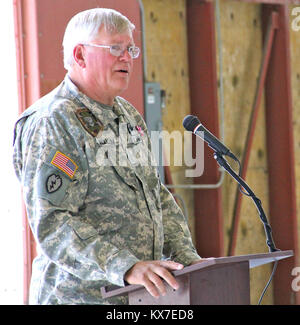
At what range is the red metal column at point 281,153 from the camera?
489 cm

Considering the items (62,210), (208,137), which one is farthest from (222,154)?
(62,210)

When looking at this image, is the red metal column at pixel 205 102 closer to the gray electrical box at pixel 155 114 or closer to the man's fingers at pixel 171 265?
the gray electrical box at pixel 155 114

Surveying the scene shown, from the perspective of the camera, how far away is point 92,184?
1.92 metres

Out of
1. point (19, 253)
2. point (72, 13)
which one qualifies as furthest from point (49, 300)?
point (72, 13)

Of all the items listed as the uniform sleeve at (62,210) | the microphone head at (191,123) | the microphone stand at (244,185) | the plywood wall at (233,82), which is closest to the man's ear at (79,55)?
the uniform sleeve at (62,210)

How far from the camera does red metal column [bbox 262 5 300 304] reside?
489 cm

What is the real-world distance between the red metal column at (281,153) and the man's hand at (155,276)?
338 centimetres

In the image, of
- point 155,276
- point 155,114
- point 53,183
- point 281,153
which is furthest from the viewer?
point 281,153

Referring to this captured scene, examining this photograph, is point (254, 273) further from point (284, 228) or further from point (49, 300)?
point (49, 300)

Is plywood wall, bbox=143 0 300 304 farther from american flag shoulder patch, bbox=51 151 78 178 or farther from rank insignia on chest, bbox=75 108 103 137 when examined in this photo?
american flag shoulder patch, bbox=51 151 78 178

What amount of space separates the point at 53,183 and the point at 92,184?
0.44 feet

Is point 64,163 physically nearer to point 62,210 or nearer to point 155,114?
point 62,210

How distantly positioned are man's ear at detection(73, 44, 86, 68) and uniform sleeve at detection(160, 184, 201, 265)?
516 millimetres

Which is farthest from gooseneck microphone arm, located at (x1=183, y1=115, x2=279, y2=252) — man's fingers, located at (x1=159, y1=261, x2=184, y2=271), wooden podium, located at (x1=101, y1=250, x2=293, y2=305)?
man's fingers, located at (x1=159, y1=261, x2=184, y2=271)
